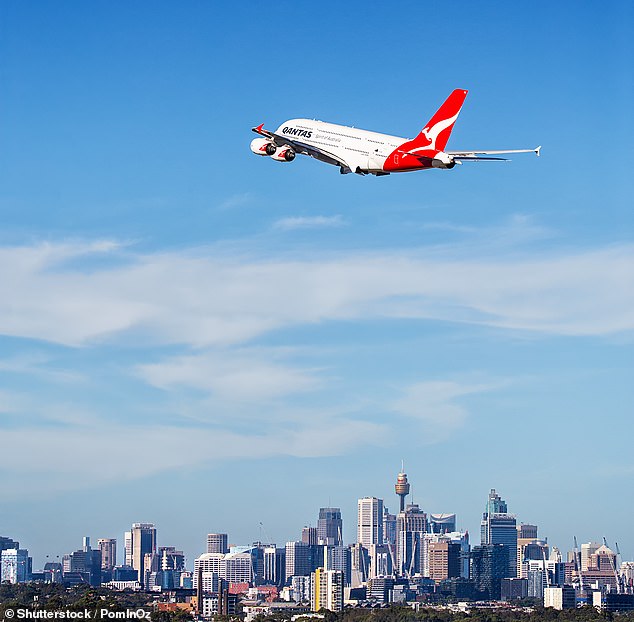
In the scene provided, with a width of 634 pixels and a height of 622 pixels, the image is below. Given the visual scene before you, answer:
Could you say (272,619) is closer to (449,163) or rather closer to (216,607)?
(216,607)

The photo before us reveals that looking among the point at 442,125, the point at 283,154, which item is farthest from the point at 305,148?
the point at 442,125

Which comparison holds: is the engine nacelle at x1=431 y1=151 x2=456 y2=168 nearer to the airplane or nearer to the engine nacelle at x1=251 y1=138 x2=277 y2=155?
the airplane

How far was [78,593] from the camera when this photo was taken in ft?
620

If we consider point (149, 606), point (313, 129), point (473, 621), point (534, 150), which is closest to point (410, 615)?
point (473, 621)

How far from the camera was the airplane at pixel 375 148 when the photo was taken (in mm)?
77375

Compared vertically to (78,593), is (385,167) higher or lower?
higher

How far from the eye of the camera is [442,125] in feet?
260

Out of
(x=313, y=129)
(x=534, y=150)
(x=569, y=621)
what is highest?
(x=313, y=129)

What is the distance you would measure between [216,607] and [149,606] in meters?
28.3

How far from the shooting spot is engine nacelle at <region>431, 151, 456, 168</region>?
76.5 meters

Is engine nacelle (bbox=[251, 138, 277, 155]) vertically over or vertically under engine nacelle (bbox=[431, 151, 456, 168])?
over

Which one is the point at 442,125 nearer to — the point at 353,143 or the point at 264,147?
the point at 353,143

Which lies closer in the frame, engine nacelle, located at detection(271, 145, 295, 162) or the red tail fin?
the red tail fin

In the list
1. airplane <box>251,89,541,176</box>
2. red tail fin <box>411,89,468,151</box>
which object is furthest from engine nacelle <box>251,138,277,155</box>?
red tail fin <box>411,89,468,151</box>
